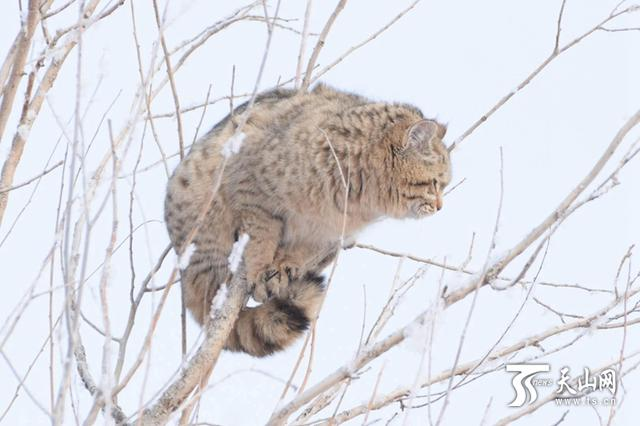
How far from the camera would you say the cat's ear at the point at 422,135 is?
15.5 ft

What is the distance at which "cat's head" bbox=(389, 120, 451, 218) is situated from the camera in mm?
4738

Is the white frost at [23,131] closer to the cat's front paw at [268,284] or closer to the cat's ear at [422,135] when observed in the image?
the cat's front paw at [268,284]

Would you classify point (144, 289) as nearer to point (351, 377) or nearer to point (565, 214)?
point (351, 377)

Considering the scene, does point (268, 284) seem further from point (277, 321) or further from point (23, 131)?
point (23, 131)

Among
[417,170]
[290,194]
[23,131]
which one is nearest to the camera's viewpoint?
[23,131]

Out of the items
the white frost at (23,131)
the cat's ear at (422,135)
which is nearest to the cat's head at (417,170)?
the cat's ear at (422,135)

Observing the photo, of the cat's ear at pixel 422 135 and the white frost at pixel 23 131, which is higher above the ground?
the cat's ear at pixel 422 135

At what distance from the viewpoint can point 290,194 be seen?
4.40 metres

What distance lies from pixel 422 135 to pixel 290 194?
83cm

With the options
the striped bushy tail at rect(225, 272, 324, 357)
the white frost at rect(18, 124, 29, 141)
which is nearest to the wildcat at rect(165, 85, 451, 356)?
the striped bushy tail at rect(225, 272, 324, 357)

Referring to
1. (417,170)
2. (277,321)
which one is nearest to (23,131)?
(277,321)

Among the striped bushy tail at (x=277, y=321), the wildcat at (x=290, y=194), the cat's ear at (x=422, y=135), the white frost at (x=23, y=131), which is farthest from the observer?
the cat's ear at (x=422, y=135)

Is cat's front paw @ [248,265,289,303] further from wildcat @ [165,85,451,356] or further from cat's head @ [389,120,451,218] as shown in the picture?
cat's head @ [389,120,451,218]

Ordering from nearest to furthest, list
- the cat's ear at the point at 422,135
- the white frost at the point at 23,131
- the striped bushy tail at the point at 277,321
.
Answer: the white frost at the point at 23,131, the striped bushy tail at the point at 277,321, the cat's ear at the point at 422,135
